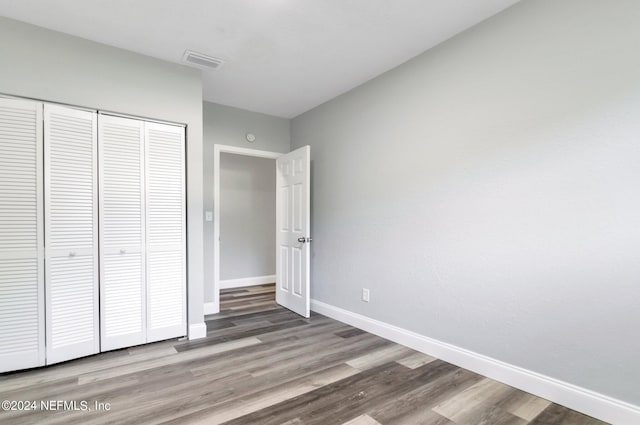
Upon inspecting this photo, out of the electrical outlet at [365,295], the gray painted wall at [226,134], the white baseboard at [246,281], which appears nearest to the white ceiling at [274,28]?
the gray painted wall at [226,134]

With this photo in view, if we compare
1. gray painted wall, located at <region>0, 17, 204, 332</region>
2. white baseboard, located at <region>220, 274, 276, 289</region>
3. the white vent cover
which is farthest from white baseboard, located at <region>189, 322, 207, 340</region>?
the white vent cover

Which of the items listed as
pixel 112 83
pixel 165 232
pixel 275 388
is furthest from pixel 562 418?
pixel 112 83

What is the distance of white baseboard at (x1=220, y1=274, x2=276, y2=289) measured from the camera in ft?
16.6


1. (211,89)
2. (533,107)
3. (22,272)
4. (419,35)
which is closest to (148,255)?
(22,272)

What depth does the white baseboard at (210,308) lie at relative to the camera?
12.2 feet

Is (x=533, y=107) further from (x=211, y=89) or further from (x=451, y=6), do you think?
(x=211, y=89)

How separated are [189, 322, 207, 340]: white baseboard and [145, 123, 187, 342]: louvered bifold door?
0.22 feet

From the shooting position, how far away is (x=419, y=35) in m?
2.44

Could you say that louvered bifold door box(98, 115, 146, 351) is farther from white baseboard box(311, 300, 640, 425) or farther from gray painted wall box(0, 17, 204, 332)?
white baseboard box(311, 300, 640, 425)

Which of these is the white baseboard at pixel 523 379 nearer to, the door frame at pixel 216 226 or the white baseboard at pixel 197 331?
the white baseboard at pixel 197 331

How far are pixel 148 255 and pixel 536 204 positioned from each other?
311 centimetres

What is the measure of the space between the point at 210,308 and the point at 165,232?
4.42 ft

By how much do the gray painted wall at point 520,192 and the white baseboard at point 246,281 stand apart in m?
2.70

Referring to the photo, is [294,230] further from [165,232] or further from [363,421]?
[363,421]
